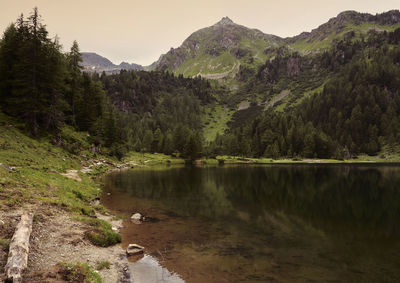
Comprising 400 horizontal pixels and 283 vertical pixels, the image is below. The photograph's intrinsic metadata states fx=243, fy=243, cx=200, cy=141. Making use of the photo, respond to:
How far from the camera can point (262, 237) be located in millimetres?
23750

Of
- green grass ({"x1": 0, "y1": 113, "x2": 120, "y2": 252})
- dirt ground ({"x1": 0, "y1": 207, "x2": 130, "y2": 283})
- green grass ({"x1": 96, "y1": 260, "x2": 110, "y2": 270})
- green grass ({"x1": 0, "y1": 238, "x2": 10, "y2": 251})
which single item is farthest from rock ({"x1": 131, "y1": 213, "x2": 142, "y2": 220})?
green grass ({"x1": 0, "y1": 238, "x2": 10, "y2": 251})

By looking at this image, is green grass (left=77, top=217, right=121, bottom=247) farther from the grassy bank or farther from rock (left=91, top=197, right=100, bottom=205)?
rock (left=91, top=197, right=100, bottom=205)

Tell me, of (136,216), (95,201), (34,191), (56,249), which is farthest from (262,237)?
(34,191)

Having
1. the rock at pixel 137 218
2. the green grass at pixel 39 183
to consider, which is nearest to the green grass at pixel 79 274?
the green grass at pixel 39 183

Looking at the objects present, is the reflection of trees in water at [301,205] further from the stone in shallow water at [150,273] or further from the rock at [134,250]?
the stone in shallow water at [150,273]

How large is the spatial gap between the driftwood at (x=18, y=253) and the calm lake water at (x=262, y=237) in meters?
6.56

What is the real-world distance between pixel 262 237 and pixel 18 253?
64.2 feet

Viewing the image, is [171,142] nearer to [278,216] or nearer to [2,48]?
[2,48]

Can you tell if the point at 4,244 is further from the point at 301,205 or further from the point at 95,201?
the point at 301,205

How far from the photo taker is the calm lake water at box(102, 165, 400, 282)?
16.7 metres

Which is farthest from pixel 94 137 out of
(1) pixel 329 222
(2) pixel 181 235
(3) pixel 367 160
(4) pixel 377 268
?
(3) pixel 367 160

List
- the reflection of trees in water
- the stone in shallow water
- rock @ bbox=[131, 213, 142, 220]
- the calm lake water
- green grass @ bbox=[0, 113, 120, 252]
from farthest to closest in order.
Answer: the reflection of trees in water → rock @ bbox=[131, 213, 142, 220] → green grass @ bbox=[0, 113, 120, 252] → the calm lake water → the stone in shallow water

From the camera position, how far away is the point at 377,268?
17641 millimetres

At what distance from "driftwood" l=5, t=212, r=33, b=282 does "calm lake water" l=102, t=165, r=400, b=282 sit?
6.56m
